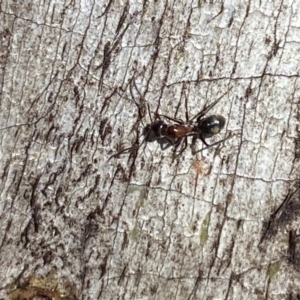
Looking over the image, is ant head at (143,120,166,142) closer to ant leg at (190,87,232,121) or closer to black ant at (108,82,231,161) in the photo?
black ant at (108,82,231,161)

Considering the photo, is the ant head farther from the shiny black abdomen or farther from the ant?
the shiny black abdomen

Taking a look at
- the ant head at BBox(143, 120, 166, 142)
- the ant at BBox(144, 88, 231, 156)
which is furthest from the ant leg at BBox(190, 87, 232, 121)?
the ant head at BBox(143, 120, 166, 142)

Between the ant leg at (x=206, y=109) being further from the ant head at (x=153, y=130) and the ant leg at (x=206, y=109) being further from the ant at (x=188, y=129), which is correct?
the ant head at (x=153, y=130)

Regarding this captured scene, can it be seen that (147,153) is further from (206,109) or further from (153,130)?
(206,109)

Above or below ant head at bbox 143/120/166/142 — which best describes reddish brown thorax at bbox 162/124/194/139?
above

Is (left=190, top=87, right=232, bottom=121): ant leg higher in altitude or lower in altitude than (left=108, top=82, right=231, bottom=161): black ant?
higher

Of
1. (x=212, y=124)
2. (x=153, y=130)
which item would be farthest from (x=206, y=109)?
(x=153, y=130)

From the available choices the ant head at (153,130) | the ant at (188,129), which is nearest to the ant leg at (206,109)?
the ant at (188,129)
